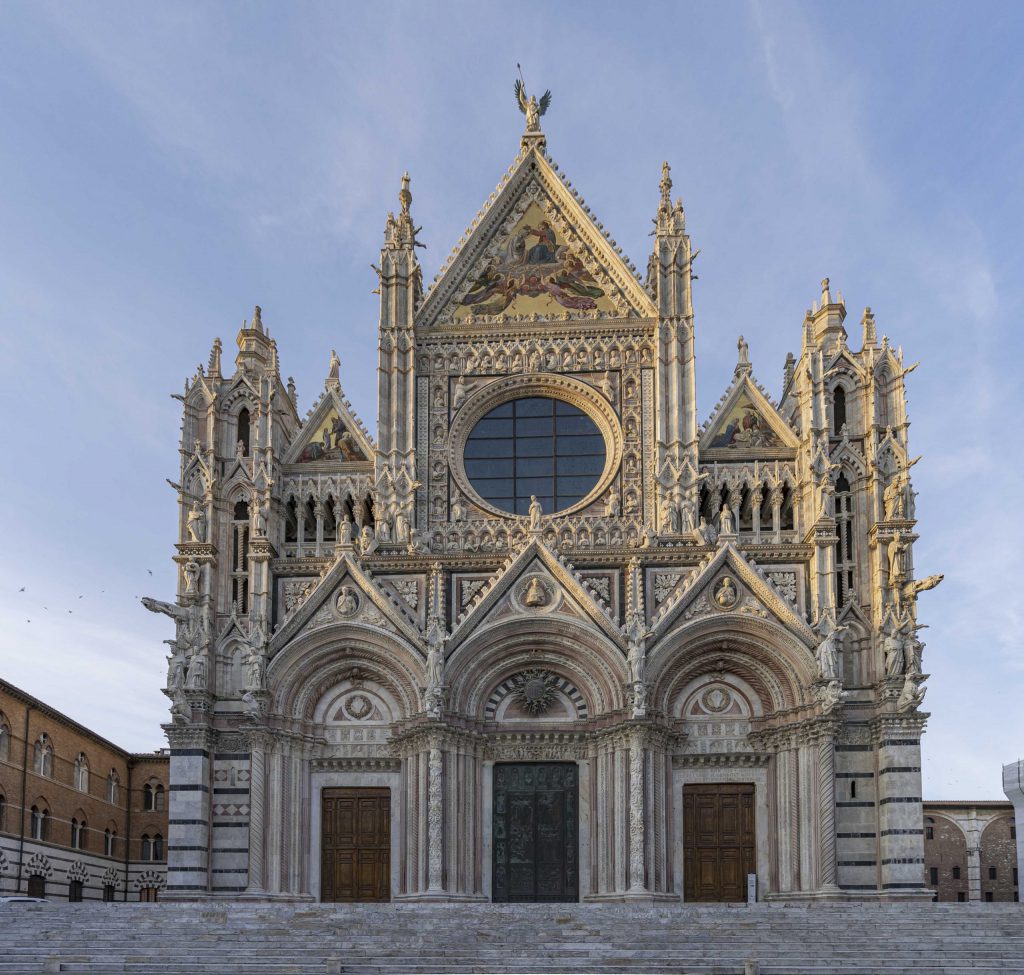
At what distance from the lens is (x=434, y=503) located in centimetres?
3394

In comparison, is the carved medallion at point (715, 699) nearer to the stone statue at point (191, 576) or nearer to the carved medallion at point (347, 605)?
the carved medallion at point (347, 605)

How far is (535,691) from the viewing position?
106ft

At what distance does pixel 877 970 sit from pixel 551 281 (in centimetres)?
1965

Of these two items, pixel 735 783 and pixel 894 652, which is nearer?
pixel 894 652

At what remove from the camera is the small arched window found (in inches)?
1469

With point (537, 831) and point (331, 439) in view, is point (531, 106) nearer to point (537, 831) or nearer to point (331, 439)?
point (331, 439)

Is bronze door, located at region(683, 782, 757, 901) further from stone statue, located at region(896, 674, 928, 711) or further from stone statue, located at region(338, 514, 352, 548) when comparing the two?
stone statue, located at region(338, 514, 352, 548)

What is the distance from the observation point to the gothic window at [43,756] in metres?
39.9

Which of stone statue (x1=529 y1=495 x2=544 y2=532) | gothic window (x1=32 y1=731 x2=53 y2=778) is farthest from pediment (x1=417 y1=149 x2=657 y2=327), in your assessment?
gothic window (x1=32 y1=731 x2=53 y2=778)

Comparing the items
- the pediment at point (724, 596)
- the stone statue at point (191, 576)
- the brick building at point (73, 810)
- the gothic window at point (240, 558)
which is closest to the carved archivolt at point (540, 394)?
the pediment at point (724, 596)

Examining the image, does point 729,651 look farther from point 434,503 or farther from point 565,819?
point 434,503

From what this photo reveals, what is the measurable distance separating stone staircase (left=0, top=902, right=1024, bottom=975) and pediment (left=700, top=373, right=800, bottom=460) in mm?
11562

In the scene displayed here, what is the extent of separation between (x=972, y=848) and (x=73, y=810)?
37043mm

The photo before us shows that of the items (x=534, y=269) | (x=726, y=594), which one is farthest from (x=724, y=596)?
(x=534, y=269)
